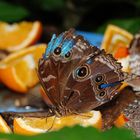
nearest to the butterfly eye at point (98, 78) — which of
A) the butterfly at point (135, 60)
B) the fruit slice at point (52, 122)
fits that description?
the fruit slice at point (52, 122)

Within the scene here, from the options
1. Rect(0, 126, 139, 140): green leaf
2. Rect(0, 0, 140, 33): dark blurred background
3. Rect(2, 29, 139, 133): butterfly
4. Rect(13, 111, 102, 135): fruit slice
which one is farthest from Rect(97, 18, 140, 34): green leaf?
Rect(0, 126, 139, 140): green leaf

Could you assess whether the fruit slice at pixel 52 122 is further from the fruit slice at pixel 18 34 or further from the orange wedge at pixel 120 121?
the fruit slice at pixel 18 34

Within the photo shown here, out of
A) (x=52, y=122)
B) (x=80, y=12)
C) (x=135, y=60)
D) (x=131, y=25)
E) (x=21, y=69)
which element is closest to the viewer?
(x=52, y=122)

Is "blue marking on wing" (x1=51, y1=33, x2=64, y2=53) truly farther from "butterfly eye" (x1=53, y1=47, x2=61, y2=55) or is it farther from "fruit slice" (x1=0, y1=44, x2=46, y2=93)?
"fruit slice" (x1=0, y1=44, x2=46, y2=93)

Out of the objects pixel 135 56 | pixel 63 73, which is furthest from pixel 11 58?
pixel 63 73

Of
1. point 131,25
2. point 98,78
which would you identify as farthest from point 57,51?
point 131,25

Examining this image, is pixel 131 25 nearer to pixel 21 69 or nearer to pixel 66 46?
pixel 21 69
